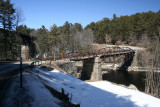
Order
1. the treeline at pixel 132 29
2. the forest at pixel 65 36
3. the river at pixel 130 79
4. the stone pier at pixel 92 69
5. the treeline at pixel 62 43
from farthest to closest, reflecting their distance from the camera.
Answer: the treeline at pixel 62 43 → the treeline at pixel 132 29 → the forest at pixel 65 36 → the stone pier at pixel 92 69 → the river at pixel 130 79

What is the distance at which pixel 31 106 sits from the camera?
15.6 ft

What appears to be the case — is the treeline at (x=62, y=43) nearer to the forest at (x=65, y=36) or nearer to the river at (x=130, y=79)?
the forest at (x=65, y=36)

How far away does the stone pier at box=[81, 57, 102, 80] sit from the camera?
24622 mm

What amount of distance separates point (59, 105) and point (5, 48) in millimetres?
29839

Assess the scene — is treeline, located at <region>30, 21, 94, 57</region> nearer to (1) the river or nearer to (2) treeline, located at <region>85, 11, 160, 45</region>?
(2) treeline, located at <region>85, 11, 160, 45</region>

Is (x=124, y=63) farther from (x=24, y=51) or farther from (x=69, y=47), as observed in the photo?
(x=24, y=51)

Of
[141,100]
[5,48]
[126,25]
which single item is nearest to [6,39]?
[5,48]

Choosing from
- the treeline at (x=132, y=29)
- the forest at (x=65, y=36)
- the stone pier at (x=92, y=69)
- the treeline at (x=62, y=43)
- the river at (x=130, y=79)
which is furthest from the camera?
the treeline at (x=62, y=43)

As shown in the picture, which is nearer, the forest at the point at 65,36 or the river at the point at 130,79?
the river at the point at 130,79

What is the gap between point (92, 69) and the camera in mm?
25547

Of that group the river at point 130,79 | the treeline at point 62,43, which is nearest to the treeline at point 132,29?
the treeline at point 62,43

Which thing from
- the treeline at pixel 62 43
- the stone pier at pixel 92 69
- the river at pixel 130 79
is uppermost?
the treeline at pixel 62 43

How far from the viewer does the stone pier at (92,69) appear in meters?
24.6

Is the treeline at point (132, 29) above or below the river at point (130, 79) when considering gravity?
above
